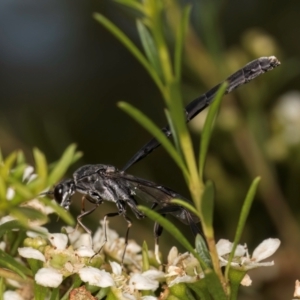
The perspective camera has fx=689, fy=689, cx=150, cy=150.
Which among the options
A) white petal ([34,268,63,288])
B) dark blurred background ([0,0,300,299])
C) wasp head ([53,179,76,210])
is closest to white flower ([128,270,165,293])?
white petal ([34,268,63,288])

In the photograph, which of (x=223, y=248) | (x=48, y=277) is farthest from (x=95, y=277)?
(x=223, y=248)

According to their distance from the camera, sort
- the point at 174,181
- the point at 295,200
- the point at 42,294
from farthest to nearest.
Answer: the point at 174,181 → the point at 295,200 → the point at 42,294

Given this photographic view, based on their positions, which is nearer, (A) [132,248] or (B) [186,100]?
(A) [132,248]

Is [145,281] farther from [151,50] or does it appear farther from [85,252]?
[151,50]

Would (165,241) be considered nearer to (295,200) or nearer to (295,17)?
(295,200)

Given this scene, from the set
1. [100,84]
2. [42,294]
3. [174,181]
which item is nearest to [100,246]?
[42,294]

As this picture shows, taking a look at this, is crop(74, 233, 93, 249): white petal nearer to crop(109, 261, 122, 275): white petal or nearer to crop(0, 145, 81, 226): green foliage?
crop(109, 261, 122, 275): white petal

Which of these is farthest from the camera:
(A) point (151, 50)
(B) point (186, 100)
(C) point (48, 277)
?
(B) point (186, 100)
